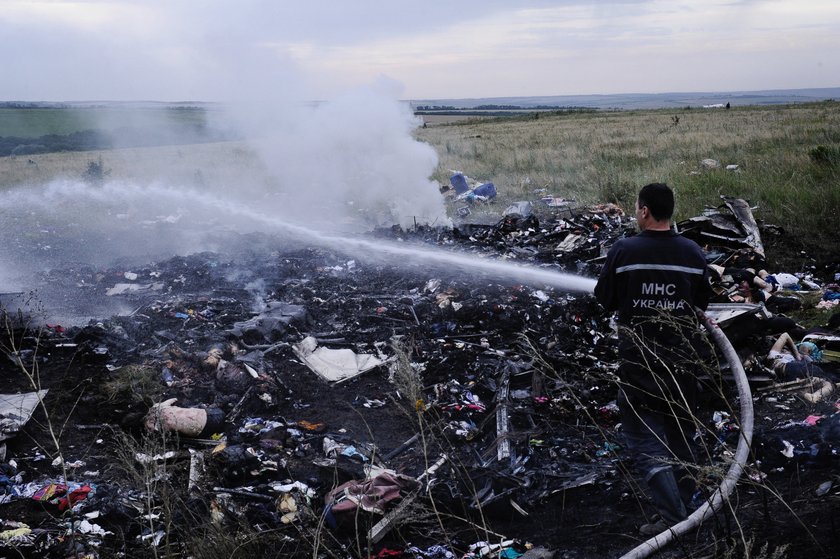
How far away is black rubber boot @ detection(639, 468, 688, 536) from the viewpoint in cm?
318

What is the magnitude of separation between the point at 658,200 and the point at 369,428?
220 cm

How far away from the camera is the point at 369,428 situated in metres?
3.57

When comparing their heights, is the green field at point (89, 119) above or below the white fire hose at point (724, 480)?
above

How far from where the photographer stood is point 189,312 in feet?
24.1

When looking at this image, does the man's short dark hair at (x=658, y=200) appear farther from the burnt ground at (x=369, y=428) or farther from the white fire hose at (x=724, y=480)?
the burnt ground at (x=369, y=428)

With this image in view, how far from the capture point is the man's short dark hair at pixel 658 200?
10.8 feet

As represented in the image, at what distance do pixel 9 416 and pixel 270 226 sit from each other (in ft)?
29.9

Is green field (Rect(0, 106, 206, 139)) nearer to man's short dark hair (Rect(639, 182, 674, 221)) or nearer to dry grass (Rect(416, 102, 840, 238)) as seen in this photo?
dry grass (Rect(416, 102, 840, 238))

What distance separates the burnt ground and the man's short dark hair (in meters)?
1.05

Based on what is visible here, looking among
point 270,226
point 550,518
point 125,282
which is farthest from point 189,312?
Result: point 270,226

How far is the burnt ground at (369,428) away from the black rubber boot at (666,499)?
0.45ft

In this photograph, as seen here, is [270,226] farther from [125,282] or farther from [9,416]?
[9,416]

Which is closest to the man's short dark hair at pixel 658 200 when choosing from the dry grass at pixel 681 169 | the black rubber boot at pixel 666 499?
the black rubber boot at pixel 666 499

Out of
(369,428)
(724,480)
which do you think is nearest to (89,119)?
(369,428)
